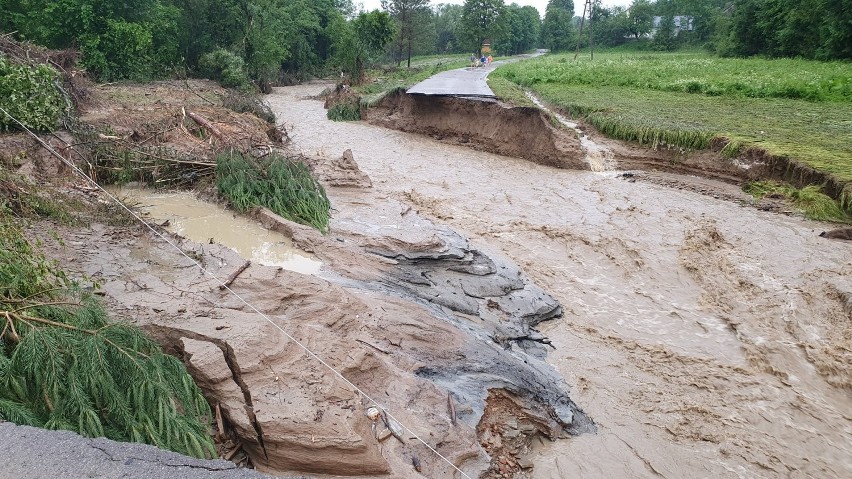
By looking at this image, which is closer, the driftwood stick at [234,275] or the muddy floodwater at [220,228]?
the driftwood stick at [234,275]

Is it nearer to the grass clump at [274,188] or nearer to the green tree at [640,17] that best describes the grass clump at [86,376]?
the grass clump at [274,188]

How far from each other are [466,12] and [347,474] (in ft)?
171

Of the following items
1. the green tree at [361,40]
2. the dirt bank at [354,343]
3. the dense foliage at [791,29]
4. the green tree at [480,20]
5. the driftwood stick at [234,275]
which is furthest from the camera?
the green tree at [480,20]

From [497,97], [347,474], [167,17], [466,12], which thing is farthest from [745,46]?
[347,474]

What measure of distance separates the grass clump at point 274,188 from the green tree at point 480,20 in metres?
45.0

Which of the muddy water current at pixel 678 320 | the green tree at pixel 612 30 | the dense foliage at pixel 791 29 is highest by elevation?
the green tree at pixel 612 30

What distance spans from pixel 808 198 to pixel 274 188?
10.7 metres

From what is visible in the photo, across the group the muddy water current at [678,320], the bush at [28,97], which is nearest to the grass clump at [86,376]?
the muddy water current at [678,320]

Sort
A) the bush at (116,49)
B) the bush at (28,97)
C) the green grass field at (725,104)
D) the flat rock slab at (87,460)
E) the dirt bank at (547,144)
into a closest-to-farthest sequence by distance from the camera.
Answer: the flat rock slab at (87,460)
the bush at (28,97)
the dirt bank at (547,144)
the green grass field at (725,104)
the bush at (116,49)

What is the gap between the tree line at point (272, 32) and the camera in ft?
65.3

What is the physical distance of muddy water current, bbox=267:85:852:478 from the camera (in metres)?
4.93

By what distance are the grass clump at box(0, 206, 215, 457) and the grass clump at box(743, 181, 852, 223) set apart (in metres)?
11.7

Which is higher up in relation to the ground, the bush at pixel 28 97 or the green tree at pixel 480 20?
the green tree at pixel 480 20

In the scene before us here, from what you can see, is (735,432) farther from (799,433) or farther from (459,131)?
(459,131)
